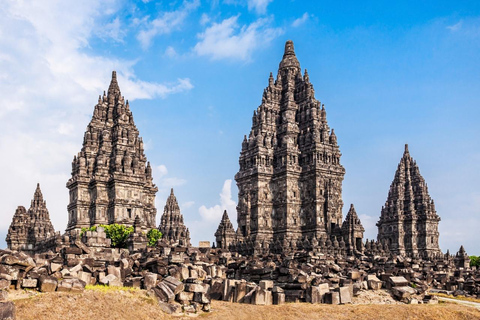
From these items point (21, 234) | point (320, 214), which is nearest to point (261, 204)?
point (320, 214)

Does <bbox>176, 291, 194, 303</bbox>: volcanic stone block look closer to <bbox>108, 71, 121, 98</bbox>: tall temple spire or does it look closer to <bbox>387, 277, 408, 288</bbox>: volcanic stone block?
<bbox>387, 277, 408, 288</bbox>: volcanic stone block

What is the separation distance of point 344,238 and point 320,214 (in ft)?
13.5

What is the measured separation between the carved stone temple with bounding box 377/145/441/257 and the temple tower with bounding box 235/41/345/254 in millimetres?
16611

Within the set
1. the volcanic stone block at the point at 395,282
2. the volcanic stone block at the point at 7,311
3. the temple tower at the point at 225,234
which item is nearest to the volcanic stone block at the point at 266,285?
the volcanic stone block at the point at 395,282

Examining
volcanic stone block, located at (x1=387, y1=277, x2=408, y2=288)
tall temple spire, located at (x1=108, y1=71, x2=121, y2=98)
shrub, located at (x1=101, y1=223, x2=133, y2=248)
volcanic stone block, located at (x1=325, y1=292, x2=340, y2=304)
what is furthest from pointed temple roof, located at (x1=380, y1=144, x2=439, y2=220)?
volcanic stone block, located at (x1=325, y1=292, x2=340, y2=304)

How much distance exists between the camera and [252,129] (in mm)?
62156

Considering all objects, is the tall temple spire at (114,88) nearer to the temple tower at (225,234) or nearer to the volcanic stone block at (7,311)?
the temple tower at (225,234)

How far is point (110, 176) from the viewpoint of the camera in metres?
55.9

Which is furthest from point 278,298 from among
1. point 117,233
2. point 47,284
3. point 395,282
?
point 117,233

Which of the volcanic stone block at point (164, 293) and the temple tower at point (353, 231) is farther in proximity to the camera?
the temple tower at point (353, 231)

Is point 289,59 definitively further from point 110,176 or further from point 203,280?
point 203,280

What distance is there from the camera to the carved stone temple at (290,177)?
2223 inches

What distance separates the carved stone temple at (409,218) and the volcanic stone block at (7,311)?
59841 mm

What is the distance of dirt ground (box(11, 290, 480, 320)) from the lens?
15992 mm
